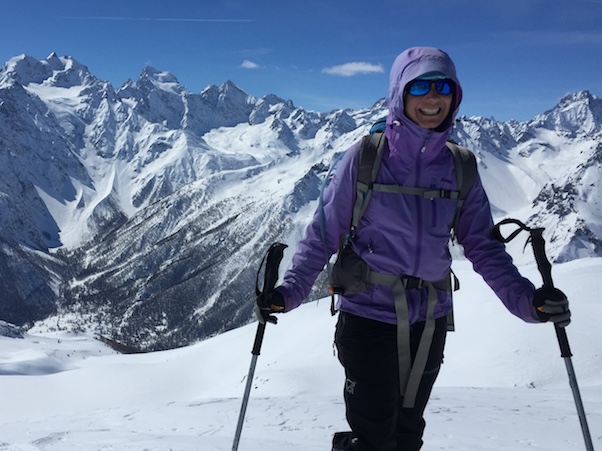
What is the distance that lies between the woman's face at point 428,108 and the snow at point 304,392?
5.90 m

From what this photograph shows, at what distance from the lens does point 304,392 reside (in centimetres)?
2053

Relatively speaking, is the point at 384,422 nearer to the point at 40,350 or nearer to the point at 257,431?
the point at 257,431

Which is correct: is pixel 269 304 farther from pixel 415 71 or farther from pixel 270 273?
pixel 415 71

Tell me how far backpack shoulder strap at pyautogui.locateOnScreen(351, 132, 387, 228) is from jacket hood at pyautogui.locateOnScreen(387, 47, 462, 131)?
262 mm

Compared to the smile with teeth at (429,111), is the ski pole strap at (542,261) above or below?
below

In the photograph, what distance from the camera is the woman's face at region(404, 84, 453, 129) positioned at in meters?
4.59

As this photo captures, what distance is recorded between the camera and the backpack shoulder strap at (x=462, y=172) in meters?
4.94

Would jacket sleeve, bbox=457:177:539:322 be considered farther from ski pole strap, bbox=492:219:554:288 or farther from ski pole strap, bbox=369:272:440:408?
ski pole strap, bbox=369:272:440:408

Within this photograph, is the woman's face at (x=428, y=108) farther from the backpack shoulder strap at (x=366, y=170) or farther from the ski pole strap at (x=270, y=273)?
the ski pole strap at (x=270, y=273)

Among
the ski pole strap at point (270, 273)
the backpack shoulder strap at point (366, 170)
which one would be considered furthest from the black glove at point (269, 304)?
the backpack shoulder strap at point (366, 170)

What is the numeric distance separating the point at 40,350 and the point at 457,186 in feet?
218

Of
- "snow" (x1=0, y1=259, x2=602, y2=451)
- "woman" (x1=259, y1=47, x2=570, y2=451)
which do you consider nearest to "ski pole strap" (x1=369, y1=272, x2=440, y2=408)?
"woman" (x1=259, y1=47, x2=570, y2=451)

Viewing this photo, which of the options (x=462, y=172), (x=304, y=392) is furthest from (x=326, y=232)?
(x=304, y=392)

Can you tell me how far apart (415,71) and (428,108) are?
34 cm
